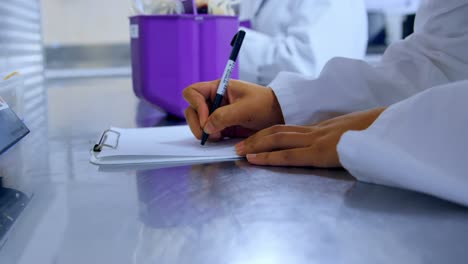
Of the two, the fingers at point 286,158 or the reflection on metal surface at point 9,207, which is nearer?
the reflection on metal surface at point 9,207

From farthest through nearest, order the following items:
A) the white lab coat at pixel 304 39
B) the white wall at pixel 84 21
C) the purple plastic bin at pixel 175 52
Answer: the white wall at pixel 84 21 < the white lab coat at pixel 304 39 < the purple plastic bin at pixel 175 52

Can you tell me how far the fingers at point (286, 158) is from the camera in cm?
72

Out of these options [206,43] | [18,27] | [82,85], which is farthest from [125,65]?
[206,43]

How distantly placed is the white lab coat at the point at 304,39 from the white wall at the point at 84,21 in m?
1.09

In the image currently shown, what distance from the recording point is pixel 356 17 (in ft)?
6.62

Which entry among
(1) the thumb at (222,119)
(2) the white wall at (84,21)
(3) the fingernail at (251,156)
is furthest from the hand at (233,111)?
(2) the white wall at (84,21)

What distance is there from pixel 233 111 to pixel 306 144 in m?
0.18

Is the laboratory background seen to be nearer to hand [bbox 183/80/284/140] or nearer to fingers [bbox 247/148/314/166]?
fingers [bbox 247/148/314/166]

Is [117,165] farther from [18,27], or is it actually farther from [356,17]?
[356,17]

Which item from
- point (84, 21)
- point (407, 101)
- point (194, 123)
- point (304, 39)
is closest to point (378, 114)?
point (407, 101)

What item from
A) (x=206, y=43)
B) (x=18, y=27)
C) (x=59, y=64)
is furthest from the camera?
(x=59, y=64)

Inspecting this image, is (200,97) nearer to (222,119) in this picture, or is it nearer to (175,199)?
(222,119)

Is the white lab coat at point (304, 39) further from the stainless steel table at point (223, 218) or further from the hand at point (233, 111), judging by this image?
the stainless steel table at point (223, 218)

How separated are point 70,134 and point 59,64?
5.91 ft
